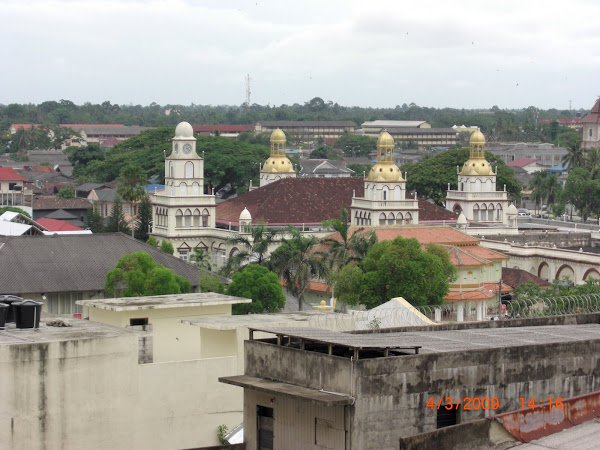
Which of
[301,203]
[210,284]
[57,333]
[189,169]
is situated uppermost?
[189,169]

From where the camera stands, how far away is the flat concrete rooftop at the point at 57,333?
25.1 metres

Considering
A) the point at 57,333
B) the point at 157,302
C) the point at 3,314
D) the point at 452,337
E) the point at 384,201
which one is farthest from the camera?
the point at 384,201

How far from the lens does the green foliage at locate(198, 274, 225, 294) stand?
45969 mm

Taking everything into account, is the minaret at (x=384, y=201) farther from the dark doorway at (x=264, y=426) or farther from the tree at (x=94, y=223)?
the dark doorway at (x=264, y=426)

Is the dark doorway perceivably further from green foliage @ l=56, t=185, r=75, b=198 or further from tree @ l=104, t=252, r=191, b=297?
green foliage @ l=56, t=185, r=75, b=198

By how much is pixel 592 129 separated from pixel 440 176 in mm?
57613

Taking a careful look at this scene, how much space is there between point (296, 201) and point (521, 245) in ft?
40.1

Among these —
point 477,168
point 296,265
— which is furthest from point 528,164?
point 296,265

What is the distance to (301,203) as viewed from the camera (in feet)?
250

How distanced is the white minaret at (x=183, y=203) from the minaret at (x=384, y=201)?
807 centimetres

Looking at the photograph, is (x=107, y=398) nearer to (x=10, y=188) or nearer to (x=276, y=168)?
(x=276, y=168)
